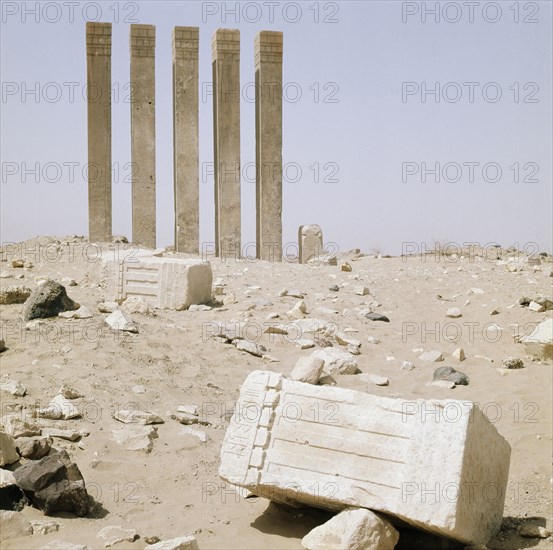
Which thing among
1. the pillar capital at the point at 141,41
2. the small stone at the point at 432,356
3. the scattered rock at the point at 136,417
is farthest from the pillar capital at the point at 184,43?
the scattered rock at the point at 136,417

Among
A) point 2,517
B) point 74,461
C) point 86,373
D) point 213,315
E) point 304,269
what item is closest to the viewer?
point 2,517

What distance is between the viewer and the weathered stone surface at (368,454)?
15.8 ft

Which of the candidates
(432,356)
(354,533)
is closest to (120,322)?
(432,356)

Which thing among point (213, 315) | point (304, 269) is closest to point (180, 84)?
point (304, 269)

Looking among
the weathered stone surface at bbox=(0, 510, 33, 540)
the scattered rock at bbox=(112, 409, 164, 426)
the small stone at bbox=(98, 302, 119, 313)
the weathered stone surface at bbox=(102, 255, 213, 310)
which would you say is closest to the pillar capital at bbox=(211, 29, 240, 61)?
the weathered stone surface at bbox=(102, 255, 213, 310)

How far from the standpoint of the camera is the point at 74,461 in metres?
6.16

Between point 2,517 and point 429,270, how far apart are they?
10121 millimetres

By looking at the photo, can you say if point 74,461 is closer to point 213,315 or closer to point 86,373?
point 86,373

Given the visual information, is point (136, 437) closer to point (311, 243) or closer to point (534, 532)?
point (534, 532)

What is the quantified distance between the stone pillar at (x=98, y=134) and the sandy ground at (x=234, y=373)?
108 inches

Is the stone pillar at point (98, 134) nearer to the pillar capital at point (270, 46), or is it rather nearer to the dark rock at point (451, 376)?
the pillar capital at point (270, 46)

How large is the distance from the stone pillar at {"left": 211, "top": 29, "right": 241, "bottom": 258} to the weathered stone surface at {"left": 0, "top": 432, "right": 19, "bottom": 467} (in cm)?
1213

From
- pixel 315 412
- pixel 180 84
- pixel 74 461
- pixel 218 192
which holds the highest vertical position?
pixel 180 84

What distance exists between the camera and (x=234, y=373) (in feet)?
28.4
